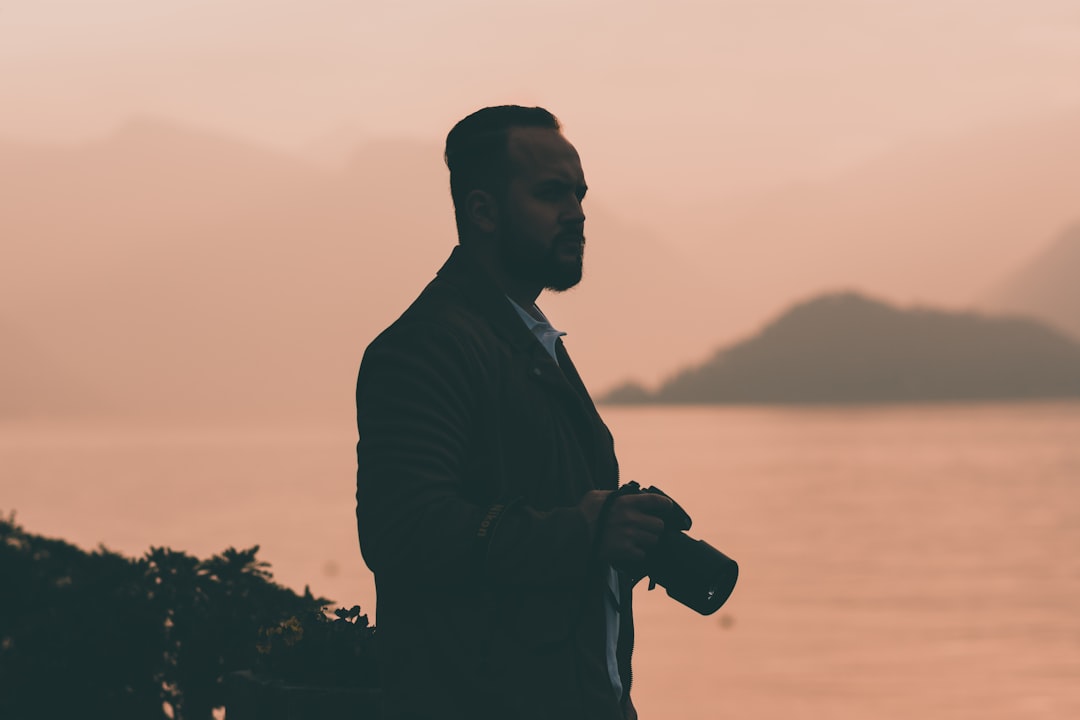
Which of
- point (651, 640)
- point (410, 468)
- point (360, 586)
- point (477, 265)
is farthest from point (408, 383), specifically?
point (360, 586)

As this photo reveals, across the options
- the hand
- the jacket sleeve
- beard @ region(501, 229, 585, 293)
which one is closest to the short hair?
beard @ region(501, 229, 585, 293)

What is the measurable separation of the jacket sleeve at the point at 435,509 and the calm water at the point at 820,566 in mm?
17797

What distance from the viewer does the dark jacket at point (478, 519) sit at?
3305 mm

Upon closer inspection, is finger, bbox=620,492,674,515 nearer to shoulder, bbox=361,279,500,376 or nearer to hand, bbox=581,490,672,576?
hand, bbox=581,490,672,576

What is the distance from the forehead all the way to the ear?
0.34 feet

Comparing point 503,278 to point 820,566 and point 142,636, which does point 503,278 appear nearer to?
point 142,636

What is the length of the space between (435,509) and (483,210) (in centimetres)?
84

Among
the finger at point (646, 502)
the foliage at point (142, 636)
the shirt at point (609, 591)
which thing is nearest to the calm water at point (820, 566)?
the foliage at point (142, 636)

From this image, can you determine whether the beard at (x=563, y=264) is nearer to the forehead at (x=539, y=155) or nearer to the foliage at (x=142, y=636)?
the forehead at (x=539, y=155)

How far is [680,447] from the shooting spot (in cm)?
18462

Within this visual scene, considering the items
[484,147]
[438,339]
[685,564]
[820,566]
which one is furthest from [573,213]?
[820,566]

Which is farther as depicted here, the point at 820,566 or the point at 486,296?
the point at 820,566

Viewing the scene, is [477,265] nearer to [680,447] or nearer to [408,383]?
[408,383]

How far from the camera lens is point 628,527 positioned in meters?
3.30
